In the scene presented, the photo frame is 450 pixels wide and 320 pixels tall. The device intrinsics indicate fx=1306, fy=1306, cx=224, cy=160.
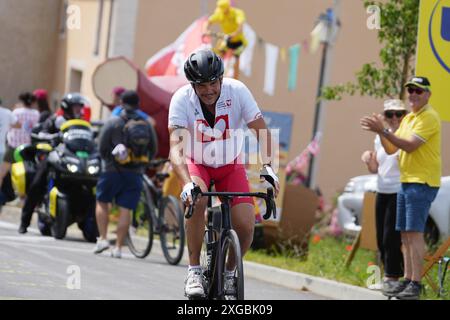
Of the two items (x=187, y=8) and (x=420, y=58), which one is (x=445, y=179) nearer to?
(x=420, y=58)

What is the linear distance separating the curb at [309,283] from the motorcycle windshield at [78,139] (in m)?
2.71

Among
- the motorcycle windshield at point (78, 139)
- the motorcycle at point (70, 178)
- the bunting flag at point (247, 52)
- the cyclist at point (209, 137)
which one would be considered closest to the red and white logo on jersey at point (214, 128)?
the cyclist at point (209, 137)

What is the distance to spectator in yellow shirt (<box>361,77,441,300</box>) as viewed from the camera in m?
11.6

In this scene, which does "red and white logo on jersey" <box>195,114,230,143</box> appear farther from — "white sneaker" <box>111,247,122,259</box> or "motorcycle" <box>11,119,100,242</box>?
"motorcycle" <box>11,119,100,242</box>

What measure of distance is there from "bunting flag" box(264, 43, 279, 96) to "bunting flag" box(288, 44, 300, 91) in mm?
308

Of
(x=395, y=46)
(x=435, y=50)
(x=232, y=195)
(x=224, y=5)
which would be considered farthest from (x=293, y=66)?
(x=232, y=195)

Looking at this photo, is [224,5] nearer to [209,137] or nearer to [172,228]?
[172,228]

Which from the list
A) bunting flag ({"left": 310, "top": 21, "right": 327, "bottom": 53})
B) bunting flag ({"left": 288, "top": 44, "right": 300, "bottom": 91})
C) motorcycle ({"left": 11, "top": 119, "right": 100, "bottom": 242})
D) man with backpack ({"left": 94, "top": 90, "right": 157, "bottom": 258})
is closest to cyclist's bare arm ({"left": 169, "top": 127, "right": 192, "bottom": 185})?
man with backpack ({"left": 94, "top": 90, "right": 157, "bottom": 258})

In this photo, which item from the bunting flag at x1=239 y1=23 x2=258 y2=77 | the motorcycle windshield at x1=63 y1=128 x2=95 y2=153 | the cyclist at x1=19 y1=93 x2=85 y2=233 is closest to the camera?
the motorcycle windshield at x1=63 y1=128 x2=95 y2=153

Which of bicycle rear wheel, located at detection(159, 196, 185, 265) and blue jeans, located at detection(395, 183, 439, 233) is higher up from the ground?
blue jeans, located at detection(395, 183, 439, 233)

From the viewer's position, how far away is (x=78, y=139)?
15.9 metres

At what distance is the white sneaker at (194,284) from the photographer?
8633 millimetres

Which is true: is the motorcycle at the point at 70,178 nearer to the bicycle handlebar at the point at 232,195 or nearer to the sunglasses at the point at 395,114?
the sunglasses at the point at 395,114

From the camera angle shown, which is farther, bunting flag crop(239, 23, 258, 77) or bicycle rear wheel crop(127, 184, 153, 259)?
bunting flag crop(239, 23, 258, 77)
